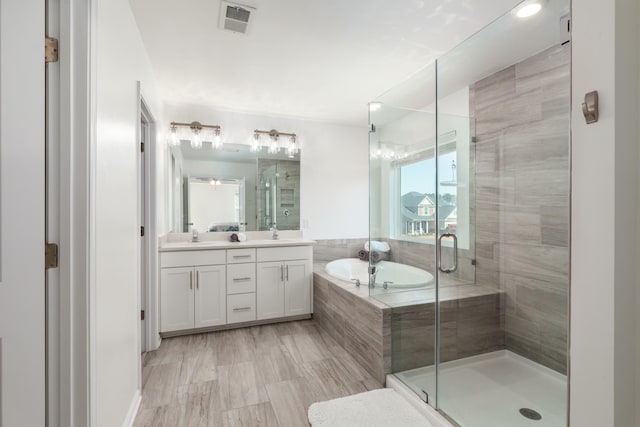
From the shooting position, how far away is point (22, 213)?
0.95 metres

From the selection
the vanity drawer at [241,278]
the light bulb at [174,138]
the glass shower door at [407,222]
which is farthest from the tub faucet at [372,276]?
the light bulb at [174,138]

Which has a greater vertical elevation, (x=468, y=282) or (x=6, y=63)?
(x=6, y=63)

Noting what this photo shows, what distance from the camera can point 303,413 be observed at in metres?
1.76

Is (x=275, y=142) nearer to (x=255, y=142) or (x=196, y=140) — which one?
(x=255, y=142)

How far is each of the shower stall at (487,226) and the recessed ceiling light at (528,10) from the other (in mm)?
22

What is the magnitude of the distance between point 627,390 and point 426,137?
204 centimetres

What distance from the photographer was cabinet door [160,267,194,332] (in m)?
2.80

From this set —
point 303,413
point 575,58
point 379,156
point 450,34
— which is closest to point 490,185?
point 379,156

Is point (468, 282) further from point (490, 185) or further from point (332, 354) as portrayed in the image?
point (332, 354)

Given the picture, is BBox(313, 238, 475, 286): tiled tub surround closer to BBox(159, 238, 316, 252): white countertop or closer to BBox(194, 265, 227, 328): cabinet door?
BBox(159, 238, 316, 252): white countertop

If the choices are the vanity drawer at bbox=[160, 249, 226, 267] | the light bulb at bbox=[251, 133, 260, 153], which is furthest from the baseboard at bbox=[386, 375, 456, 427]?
the light bulb at bbox=[251, 133, 260, 153]

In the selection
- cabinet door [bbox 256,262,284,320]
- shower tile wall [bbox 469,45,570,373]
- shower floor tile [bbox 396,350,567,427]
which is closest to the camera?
shower floor tile [bbox 396,350,567,427]

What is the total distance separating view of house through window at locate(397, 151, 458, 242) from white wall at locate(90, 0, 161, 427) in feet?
6.73

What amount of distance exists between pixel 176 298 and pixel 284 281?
42.5 inches
